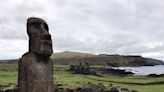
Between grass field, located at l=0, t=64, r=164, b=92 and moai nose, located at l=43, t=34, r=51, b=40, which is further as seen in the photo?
grass field, located at l=0, t=64, r=164, b=92

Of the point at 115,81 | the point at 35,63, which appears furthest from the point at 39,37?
the point at 115,81

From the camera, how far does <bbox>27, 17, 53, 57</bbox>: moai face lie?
12.6 metres

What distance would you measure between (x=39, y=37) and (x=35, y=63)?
0.79 metres

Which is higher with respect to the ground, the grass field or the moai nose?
the moai nose

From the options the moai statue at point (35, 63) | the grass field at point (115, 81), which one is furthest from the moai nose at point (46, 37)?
the grass field at point (115, 81)

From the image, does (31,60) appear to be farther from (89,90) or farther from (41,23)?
(89,90)

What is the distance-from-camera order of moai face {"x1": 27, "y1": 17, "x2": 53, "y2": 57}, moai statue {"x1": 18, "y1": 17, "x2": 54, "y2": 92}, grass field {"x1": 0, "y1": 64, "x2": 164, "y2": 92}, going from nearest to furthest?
moai face {"x1": 27, "y1": 17, "x2": 53, "y2": 57}
moai statue {"x1": 18, "y1": 17, "x2": 54, "y2": 92}
grass field {"x1": 0, "y1": 64, "x2": 164, "y2": 92}

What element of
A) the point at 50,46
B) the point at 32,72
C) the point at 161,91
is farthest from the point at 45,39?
the point at 161,91

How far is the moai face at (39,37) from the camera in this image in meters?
12.6

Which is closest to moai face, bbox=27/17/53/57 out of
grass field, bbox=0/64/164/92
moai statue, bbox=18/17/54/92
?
moai statue, bbox=18/17/54/92

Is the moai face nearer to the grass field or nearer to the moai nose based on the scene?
the moai nose

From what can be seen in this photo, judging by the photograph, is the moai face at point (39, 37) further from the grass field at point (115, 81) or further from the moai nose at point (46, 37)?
the grass field at point (115, 81)

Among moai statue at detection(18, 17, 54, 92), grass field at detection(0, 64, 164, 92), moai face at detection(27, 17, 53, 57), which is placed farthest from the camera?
grass field at detection(0, 64, 164, 92)

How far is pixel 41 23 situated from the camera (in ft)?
42.6
